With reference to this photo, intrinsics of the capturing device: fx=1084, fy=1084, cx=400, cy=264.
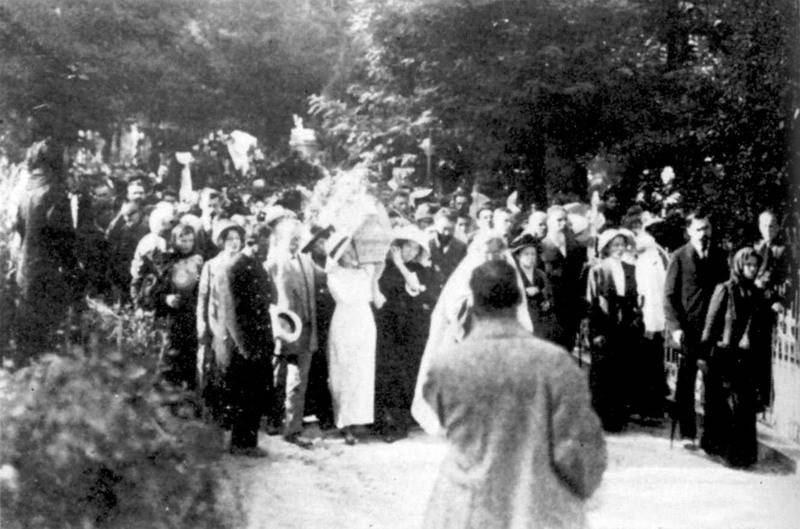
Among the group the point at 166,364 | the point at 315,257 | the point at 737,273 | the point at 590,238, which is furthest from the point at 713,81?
the point at 166,364

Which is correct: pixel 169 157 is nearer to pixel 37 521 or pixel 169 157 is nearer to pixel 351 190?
pixel 351 190

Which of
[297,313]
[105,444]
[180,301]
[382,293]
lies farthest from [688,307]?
[105,444]

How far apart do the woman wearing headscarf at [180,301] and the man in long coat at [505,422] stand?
2246 mm

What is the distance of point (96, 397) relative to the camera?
4770mm

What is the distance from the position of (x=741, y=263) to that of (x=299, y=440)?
2430 millimetres

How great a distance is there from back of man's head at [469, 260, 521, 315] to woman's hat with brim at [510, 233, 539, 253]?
2584 mm

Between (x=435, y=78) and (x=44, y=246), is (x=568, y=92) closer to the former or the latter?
(x=435, y=78)

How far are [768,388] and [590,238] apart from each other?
137 centimetres

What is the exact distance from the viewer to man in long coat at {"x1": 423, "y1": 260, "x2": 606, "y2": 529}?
121 inches

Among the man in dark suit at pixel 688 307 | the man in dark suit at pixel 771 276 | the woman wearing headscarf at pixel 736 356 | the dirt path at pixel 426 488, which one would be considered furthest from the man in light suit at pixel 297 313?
the man in dark suit at pixel 771 276

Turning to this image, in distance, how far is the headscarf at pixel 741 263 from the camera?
206 inches

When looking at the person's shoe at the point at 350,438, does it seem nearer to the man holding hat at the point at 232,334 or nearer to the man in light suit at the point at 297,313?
the man in light suit at the point at 297,313

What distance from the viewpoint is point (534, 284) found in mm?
5867

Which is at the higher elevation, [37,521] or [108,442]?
[108,442]
